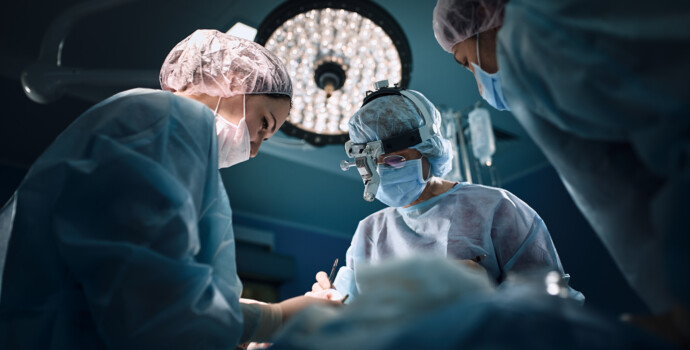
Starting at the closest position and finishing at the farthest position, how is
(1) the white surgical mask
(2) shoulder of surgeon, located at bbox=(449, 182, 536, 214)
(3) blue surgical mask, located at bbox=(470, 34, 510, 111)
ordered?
(3) blue surgical mask, located at bbox=(470, 34, 510, 111) → (1) the white surgical mask → (2) shoulder of surgeon, located at bbox=(449, 182, 536, 214)

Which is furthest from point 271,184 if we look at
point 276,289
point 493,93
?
point 493,93

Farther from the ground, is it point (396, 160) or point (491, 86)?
point (491, 86)

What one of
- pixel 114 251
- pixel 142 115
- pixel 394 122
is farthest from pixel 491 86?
pixel 114 251

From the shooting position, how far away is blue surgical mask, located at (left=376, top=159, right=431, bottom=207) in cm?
179

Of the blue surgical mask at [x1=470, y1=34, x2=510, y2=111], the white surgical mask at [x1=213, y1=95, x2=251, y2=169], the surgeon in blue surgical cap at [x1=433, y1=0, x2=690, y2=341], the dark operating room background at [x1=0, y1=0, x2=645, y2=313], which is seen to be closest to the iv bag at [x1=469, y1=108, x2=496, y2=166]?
the dark operating room background at [x1=0, y1=0, x2=645, y2=313]

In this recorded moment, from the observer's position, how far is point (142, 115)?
1.10 metres

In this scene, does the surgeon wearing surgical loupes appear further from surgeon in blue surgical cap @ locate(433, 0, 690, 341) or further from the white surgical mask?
surgeon in blue surgical cap @ locate(433, 0, 690, 341)

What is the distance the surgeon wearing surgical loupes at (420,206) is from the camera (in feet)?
5.29

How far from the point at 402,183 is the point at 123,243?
108cm

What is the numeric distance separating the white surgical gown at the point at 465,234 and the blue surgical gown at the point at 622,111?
65 cm

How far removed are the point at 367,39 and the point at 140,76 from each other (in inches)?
42.1

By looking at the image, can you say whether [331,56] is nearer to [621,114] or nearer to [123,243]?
[123,243]

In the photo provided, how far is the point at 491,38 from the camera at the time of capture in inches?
52.2

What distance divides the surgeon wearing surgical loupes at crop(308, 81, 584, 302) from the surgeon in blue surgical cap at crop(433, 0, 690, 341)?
0.70 metres
